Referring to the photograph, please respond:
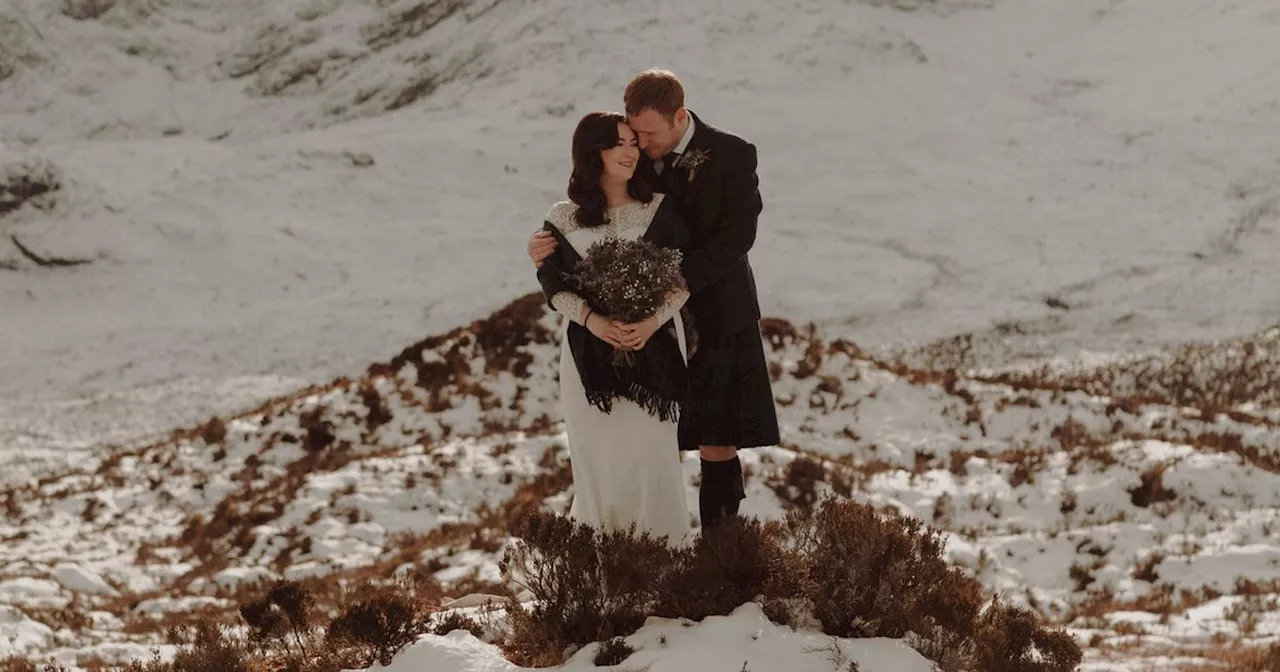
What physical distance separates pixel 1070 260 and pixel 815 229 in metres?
6.61

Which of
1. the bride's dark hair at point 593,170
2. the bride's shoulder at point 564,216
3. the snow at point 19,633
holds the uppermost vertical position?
the bride's dark hair at point 593,170

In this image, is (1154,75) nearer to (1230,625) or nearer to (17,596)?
(1230,625)

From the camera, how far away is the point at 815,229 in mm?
27953

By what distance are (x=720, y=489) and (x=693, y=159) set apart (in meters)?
1.84

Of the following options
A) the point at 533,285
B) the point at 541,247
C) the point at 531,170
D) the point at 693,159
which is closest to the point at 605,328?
the point at 541,247

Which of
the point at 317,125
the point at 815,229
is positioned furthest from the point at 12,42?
the point at 815,229

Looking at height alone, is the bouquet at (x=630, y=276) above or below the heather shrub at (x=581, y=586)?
above

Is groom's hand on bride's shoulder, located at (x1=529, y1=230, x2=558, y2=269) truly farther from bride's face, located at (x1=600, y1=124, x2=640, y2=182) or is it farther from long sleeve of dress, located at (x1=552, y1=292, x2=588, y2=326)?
bride's face, located at (x1=600, y1=124, x2=640, y2=182)

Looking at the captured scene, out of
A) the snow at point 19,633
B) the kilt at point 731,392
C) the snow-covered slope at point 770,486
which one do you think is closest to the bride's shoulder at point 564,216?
the kilt at point 731,392

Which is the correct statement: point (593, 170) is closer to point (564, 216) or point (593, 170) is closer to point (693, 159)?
point (564, 216)

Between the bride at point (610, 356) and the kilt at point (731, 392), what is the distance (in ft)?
0.52

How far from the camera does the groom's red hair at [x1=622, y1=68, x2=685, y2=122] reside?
16.6 ft

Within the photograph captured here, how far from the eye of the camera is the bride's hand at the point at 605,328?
193 inches

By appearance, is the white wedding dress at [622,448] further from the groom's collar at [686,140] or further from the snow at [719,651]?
the snow at [719,651]
